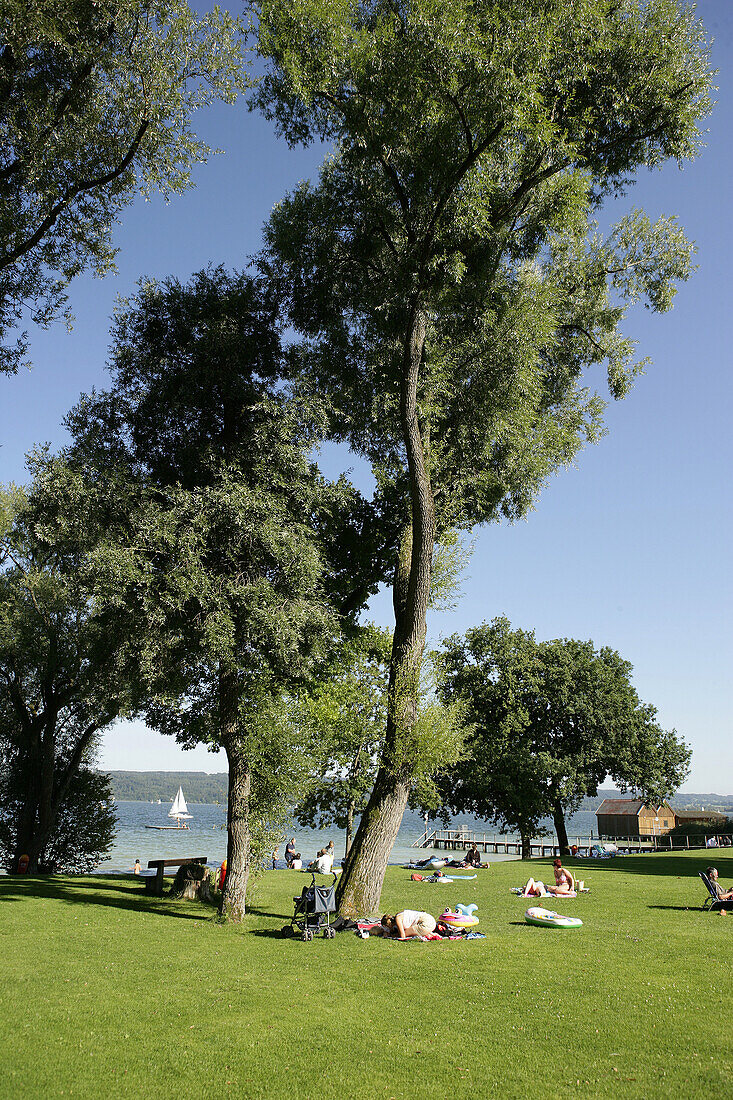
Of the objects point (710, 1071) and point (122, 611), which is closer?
point (710, 1071)

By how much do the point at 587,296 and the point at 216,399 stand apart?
1173 cm

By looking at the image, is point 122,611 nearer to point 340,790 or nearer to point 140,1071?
point 340,790

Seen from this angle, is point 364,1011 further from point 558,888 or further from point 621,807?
point 621,807

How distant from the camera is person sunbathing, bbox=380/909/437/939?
1384 centimetres

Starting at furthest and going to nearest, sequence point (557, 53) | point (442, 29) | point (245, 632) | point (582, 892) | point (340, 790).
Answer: point (582, 892), point (340, 790), point (245, 632), point (557, 53), point (442, 29)

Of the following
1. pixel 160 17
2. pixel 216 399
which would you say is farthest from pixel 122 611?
pixel 160 17

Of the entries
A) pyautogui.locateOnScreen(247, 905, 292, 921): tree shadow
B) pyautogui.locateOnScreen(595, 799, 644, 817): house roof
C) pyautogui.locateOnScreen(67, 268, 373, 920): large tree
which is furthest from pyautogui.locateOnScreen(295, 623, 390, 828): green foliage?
pyautogui.locateOnScreen(595, 799, 644, 817): house roof

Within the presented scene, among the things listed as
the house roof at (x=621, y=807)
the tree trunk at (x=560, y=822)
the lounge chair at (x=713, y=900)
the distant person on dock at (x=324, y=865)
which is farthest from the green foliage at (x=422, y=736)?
Answer: the house roof at (x=621, y=807)

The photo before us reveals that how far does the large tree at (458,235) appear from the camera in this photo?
48.3 ft

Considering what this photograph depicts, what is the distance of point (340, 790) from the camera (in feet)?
60.4

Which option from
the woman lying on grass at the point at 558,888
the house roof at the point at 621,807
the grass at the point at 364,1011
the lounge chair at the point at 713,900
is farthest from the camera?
the house roof at the point at 621,807

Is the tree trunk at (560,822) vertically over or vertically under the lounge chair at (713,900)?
under

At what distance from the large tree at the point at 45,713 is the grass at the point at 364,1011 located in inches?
499

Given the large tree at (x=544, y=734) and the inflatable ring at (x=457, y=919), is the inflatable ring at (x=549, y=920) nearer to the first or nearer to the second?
the inflatable ring at (x=457, y=919)
